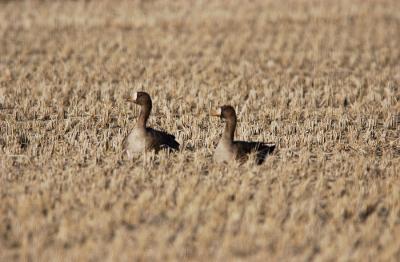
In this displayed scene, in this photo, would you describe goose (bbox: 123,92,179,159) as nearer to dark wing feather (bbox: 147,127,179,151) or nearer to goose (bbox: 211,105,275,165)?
dark wing feather (bbox: 147,127,179,151)

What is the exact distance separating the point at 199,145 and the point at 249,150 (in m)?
1.39

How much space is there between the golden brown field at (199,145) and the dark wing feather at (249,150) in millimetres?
189

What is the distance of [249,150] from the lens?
887 cm

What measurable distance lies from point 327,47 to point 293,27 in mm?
3664

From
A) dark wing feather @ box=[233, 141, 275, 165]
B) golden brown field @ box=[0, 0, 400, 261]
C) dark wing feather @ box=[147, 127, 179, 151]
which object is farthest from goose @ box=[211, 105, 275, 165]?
dark wing feather @ box=[147, 127, 179, 151]

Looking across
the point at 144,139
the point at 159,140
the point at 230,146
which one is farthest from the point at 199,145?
the point at 230,146

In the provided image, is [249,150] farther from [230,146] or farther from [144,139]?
[144,139]

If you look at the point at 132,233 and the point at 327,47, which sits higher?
the point at 327,47

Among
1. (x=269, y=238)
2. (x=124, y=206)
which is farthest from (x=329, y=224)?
(x=124, y=206)

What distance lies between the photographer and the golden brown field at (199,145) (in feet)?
21.1

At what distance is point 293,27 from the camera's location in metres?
23.9

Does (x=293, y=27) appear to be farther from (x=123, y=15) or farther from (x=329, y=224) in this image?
(x=329, y=224)

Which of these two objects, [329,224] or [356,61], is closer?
[329,224]

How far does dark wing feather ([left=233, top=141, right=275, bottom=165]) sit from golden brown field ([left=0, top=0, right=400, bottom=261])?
0.19m
